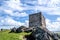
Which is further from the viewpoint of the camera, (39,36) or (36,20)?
(36,20)

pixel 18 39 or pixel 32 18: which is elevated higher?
pixel 32 18

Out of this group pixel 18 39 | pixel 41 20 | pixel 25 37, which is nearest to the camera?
pixel 18 39

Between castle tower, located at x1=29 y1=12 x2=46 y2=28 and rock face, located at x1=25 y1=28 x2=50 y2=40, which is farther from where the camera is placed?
castle tower, located at x1=29 y1=12 x2=46 y2=28

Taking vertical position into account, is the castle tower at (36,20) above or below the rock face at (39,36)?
above

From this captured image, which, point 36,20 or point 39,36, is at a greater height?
point 36,20

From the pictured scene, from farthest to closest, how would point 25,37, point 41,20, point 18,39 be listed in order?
point 41,20 → point 25,37 → point 18,39

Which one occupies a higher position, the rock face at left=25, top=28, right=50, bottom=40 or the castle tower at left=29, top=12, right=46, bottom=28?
the castle tower at left=29, top=12, right=46, bottom=28

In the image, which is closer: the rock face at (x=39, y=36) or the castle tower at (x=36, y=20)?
the rock face at (x=39, y=36)

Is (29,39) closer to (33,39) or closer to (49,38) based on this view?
(33,39)

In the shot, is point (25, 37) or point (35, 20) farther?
point (35, 20)

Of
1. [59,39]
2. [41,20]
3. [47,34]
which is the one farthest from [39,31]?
[41,20]

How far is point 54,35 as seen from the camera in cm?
4906

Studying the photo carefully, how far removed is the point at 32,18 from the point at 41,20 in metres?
5.45

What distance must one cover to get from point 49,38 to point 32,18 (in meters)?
29.6
